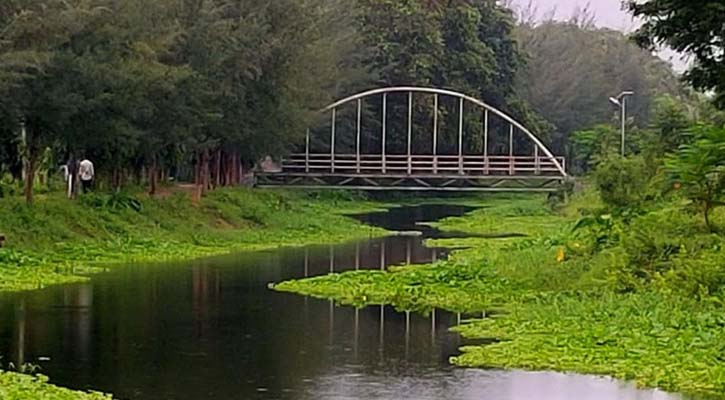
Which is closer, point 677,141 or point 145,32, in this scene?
point 145,32

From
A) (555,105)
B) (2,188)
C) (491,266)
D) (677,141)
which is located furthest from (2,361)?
(555,105)

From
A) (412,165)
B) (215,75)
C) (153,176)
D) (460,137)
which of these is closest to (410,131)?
(460,137)

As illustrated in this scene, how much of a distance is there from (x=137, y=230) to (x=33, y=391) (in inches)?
1076

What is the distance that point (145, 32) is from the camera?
154 feet

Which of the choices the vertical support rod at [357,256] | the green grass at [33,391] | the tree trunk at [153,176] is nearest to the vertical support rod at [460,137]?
the tree trunk at [153,176]

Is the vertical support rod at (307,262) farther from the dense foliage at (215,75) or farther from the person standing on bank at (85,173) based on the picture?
the person standing on bank at (85,173)

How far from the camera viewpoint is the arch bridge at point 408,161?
70812 mm

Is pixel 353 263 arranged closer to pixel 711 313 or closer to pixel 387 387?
pixel 711 313

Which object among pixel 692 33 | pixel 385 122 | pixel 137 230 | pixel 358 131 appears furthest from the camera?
pixel 385 122

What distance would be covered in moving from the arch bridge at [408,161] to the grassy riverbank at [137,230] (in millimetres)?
9015

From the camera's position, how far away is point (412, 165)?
238ft

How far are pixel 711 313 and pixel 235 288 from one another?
11762 mm

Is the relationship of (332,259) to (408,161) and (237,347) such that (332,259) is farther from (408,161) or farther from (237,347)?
(408,161)

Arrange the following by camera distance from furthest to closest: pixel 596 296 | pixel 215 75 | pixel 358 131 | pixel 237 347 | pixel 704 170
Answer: pixel 358 131 → pixel 215 75 → pixel 704 170 → pixel 596 296 → pixel 237 347
